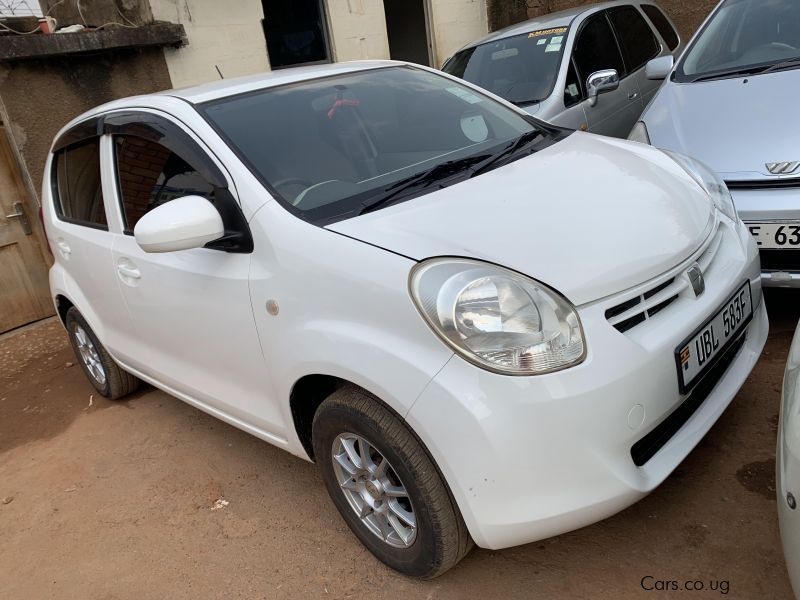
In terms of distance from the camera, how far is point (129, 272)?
300cm

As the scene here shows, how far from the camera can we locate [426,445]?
1.89m

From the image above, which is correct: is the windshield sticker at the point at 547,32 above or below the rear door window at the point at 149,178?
above

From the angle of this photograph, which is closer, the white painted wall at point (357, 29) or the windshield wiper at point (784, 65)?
the windshield wiper at point (784, 65)

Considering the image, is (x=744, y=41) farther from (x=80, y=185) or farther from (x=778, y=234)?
(x=80, y=185)

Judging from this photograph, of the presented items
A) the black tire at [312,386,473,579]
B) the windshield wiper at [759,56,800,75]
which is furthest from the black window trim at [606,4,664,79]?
the black tire at [312,386,473,579]

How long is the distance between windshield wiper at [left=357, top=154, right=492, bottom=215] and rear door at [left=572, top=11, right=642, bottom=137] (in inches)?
115

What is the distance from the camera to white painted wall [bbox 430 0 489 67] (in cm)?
938

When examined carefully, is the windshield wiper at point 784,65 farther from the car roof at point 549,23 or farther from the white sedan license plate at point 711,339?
the car roof at point 549,23

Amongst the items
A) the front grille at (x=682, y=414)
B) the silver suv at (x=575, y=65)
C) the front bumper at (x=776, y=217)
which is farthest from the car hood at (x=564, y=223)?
the silver suv at (x=575, y=65)

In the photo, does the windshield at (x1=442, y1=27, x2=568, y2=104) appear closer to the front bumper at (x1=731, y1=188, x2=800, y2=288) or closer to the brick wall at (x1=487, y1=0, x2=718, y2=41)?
the front bumper at (x1=731, y1=188, x2=800, y2=288)

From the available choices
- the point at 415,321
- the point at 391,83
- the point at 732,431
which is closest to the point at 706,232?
the point at 732,431

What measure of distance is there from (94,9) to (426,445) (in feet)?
19.7

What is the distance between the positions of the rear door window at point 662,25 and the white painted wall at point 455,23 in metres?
3.23

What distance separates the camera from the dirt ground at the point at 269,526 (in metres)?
2.16
